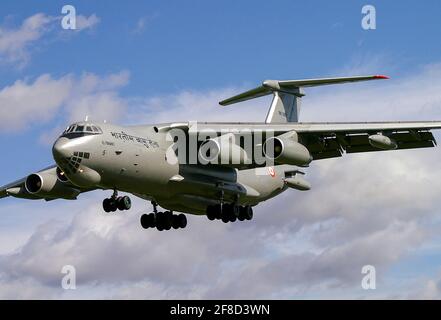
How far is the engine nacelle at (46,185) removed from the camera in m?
25.2

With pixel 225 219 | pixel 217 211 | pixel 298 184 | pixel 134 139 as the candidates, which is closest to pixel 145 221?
pixel 217 211

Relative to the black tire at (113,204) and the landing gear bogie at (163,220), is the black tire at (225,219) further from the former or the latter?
the black tire at (113,204)

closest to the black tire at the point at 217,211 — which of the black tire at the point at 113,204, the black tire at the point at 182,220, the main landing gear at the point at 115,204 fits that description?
the black tire at the point at 182,220

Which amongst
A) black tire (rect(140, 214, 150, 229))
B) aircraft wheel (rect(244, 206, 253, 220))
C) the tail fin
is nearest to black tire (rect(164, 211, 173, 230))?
black tire (rect(140, 214, 150, 229))

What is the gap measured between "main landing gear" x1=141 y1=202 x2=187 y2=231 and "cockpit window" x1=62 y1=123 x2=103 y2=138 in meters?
4.64

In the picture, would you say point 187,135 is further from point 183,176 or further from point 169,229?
point 169,229

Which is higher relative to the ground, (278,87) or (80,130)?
(278,87)

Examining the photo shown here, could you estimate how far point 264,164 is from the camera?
24.9 meters

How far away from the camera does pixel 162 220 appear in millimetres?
26312

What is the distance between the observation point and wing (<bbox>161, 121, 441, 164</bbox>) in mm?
23828

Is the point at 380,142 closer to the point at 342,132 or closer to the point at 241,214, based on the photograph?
the point at 342,132

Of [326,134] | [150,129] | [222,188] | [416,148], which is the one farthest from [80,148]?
[416,148]

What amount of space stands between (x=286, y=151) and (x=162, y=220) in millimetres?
4807

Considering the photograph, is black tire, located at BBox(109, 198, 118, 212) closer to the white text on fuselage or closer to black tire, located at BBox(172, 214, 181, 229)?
the white text on fuselage
